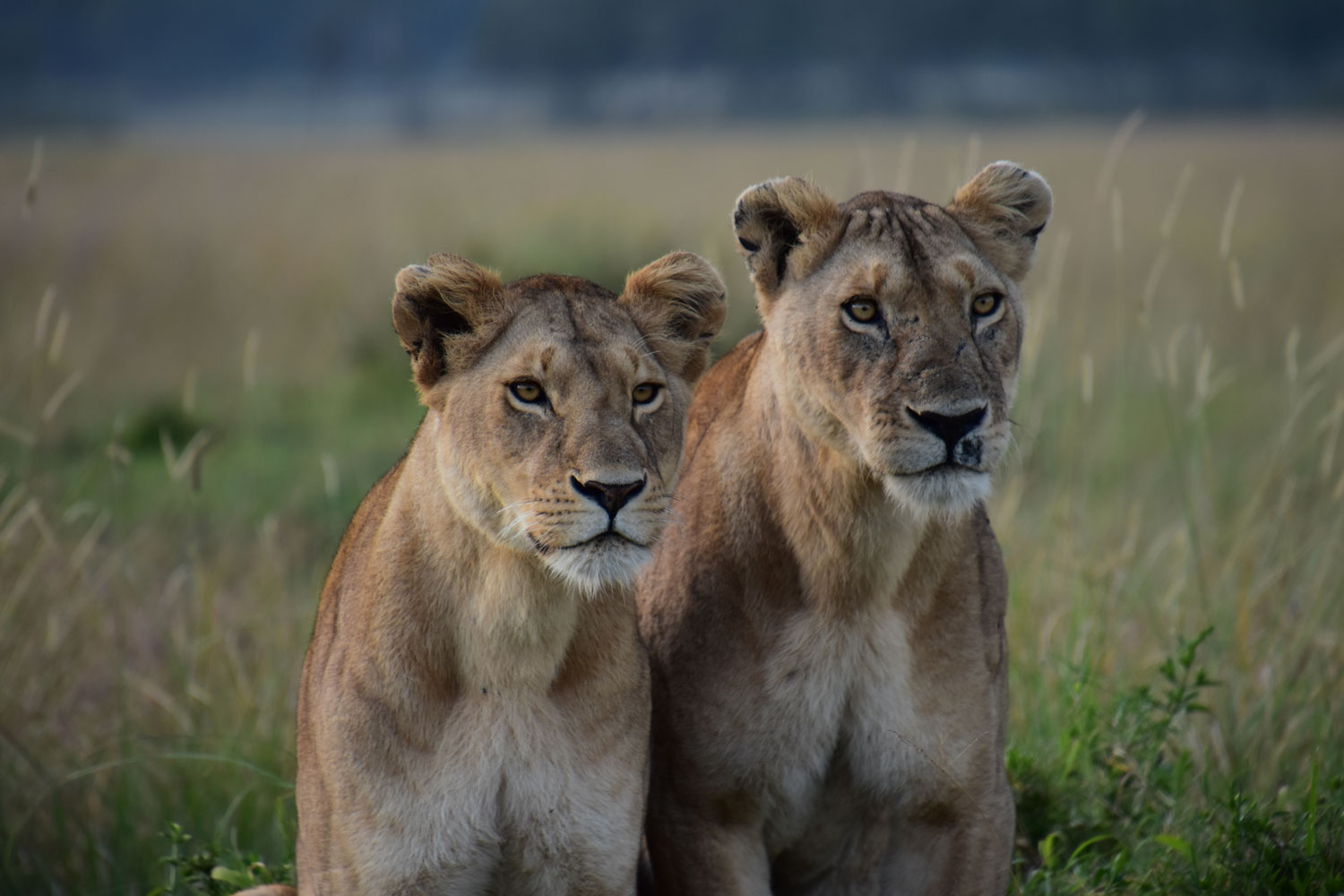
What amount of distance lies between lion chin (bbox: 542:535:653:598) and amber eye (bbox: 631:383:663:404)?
1.24 feet

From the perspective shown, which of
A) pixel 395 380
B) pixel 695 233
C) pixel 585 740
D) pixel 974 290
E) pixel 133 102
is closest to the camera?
pixel 585 740

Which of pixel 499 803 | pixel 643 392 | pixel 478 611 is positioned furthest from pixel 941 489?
pixel 499 803

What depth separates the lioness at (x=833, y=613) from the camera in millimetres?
3734

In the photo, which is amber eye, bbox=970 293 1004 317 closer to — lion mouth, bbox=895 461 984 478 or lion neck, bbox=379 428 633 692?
lion mouth, bbox=895 461 984 478

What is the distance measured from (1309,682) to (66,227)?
15015 millimetres

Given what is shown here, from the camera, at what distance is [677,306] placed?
3727 millimetres

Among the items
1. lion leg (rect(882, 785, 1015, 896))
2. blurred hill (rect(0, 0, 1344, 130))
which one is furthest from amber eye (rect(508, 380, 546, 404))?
blurred hill (rect(0, 0, 1344, 130))

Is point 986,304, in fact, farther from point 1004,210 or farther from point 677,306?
point 677,306

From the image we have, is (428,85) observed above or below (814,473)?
above

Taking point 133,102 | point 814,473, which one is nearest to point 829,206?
point 814,473

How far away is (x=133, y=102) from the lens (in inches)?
3204

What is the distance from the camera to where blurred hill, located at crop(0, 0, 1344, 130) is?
186ft

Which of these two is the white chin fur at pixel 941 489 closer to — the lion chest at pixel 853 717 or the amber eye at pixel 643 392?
the lion chest at pixel 853 717

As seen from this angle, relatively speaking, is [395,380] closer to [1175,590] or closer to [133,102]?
[1175,590]
